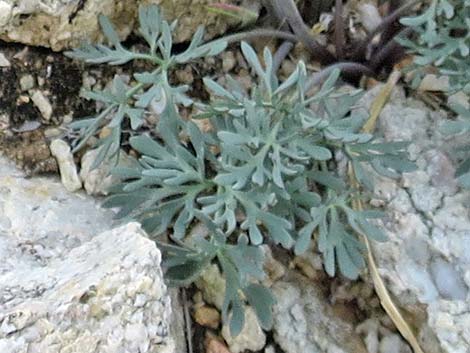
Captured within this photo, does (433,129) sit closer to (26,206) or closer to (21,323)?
(26,206)

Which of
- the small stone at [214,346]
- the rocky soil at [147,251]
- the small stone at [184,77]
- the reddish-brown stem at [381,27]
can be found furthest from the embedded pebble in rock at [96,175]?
the reddish-brown stem at [381,27]

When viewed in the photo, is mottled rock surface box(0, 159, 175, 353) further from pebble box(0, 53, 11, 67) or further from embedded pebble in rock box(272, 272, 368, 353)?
pebble box(0, 53, 11, 67)

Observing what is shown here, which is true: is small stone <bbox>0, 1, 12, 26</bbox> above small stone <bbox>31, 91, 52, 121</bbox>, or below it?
above

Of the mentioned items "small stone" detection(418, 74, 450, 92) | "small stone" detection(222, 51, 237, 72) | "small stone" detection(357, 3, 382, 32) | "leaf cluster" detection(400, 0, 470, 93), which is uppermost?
"leaf cluster" detection(400, 0, 470, 93)

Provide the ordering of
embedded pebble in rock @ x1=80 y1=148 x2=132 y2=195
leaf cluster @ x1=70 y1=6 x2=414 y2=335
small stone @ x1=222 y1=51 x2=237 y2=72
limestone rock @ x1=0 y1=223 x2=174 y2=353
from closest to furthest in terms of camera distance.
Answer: limestone rock @ x1=0 y1=223 x2=174 y2=353 < leaf cluster @ x1=70 y1=6 x2=414 y2=335 < embedded pebble in rock @ x1=80 y1=148 x2=132 y2=195 < small stone @ x1=222 y1=51 x2=237 y2=72

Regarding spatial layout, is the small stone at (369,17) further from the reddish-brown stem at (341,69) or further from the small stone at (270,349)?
the small stone at (270,349)

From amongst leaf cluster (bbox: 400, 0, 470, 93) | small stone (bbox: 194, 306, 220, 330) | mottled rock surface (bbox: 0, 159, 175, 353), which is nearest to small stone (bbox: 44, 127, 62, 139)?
mottled rock surface (bbox: 0, 159, 175, 353)

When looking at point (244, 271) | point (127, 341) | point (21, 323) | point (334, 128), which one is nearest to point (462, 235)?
point (334, 128)

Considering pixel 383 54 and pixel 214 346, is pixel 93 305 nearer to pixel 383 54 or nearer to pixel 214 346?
pixel 214 346
